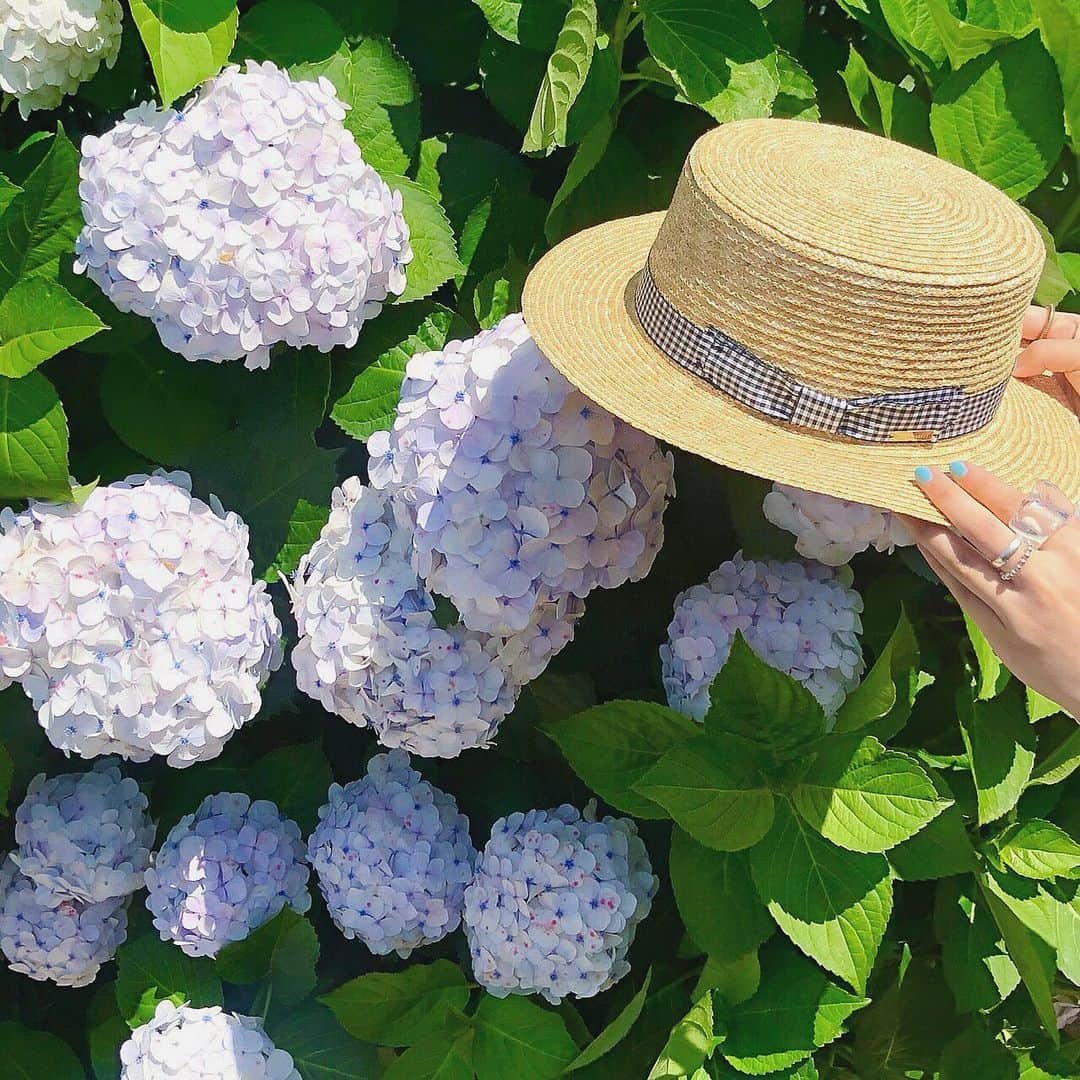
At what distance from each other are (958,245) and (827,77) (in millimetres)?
707

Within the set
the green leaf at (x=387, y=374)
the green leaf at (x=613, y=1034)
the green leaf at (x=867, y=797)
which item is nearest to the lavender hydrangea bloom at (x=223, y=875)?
A: the green leaf at (x=613, y=1034)

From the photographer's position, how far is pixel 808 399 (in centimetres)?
91

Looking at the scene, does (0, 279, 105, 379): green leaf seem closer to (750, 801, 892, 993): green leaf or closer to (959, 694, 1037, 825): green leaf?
(750, 801, 892, 993): green leaf

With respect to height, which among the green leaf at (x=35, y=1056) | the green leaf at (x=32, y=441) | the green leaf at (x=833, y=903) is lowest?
the green leaf at (x=35, y=1056)

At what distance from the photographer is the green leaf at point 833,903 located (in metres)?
1.20

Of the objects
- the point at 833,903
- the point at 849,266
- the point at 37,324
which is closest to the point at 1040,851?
the point at 833,903

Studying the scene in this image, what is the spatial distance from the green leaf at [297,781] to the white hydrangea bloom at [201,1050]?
0.25 m

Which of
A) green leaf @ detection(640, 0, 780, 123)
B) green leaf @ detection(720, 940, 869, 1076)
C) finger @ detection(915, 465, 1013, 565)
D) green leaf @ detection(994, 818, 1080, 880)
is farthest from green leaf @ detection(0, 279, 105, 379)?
green leaf @ detection(994, 818, 1080, 880)

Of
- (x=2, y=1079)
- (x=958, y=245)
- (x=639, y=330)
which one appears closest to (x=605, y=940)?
(x=639, y=330)

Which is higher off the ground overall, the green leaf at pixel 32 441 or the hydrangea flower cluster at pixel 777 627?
the green leaf at pixel 32 441

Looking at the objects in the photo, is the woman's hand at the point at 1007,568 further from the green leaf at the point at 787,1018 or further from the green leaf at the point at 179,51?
the green leaf at the point at 179,51

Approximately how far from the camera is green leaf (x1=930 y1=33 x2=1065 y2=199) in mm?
1289

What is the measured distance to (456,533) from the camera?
1.02 m

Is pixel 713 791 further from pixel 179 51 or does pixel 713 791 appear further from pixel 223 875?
pixel 179 51
